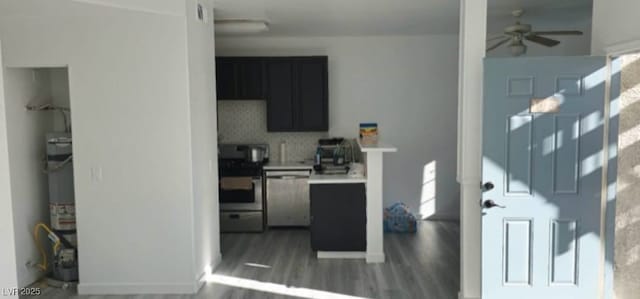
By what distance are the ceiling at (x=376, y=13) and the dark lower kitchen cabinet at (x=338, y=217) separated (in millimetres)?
1815

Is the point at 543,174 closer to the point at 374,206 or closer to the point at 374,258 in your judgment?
the point at 374,206

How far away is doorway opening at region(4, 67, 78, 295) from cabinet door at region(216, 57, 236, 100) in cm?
209

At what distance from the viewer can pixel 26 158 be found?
169 inches

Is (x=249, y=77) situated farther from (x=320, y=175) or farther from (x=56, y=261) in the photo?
(x=56, y=261)

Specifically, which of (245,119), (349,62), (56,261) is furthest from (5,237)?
(349,62)

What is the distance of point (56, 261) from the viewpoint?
14.1 ft

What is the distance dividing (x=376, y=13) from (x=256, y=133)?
8.46 ft

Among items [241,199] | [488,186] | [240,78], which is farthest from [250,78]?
[488,186]

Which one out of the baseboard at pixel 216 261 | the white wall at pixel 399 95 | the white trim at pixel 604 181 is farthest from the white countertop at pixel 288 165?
the white trim at pixel 604 181

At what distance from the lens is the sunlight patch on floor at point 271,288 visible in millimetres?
4012

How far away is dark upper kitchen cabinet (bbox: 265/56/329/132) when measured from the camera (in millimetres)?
6230

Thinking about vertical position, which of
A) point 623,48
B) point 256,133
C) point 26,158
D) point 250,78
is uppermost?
point 250,78

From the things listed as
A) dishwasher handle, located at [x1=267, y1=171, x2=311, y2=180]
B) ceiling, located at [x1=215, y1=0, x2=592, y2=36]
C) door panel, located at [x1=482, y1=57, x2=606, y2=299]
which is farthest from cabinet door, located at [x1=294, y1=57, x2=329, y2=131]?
door panel, located at [x1=482, y1=57, x2=606, y2=299]

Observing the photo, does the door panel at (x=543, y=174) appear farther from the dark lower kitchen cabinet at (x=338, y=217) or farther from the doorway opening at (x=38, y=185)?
the doorway opening at (x=38, y=185)
